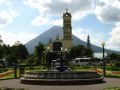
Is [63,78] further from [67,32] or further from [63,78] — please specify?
[67,32]

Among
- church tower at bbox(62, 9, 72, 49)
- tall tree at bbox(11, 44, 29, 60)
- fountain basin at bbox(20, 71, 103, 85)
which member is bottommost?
fountain basin at bbox(20, 71, 103, 85)

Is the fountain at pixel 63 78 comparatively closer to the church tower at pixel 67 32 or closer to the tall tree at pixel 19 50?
the tall tree at pixel 19 50

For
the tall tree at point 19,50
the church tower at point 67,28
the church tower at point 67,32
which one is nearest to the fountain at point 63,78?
the tall tree at point 19,50

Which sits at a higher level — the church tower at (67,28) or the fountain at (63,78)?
the church tower at (67,28)

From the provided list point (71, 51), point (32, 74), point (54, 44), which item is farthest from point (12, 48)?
point (32, 74)

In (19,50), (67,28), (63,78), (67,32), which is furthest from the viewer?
(67,28)

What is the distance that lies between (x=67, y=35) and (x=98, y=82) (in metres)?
113

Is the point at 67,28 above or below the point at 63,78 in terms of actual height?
above

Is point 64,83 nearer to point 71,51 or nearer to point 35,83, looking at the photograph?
point 35,83

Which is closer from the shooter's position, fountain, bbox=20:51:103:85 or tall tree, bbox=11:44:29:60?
fountain, bbox=20:51:103:85

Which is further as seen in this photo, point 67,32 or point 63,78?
point 67,32

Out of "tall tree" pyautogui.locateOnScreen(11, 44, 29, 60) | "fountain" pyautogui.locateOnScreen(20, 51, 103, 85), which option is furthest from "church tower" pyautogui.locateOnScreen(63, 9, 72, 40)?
"fountain" pyautogui.locateOnScreen(20, 51, 103, 85)

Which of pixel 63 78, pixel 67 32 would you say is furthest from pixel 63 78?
pixel 67 32

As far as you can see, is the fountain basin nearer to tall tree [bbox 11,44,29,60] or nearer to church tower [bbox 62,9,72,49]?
tall tree [bbox 11,44,29,60]
